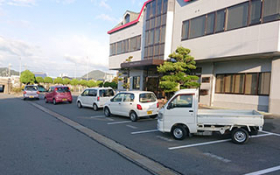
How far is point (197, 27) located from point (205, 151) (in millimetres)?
13329

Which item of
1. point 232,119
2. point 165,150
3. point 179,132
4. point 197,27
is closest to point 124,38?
point 197,27

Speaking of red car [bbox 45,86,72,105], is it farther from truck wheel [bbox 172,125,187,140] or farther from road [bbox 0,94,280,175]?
truck wheel [bbox 172,125,187,140]

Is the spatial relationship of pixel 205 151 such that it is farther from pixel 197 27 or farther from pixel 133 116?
pixel 197 27

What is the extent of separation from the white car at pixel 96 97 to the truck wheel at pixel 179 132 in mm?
8465

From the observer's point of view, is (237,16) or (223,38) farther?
(223,38)

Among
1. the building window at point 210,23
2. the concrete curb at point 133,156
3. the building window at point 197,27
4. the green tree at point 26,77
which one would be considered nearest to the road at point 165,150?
the concrete curb at point 133,156

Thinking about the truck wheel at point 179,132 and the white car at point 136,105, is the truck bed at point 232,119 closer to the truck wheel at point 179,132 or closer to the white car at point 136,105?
the truck wheel at point 179,132

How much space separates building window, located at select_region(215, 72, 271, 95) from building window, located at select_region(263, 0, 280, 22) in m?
3.65

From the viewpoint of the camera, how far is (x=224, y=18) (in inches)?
580

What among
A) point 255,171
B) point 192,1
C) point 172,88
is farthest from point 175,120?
point 192,1

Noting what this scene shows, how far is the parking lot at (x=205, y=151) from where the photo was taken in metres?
4.71

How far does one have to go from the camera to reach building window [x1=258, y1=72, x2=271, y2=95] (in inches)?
530

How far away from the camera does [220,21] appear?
1505cm

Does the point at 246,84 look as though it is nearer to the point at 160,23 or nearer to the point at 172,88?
the point at 172,88
